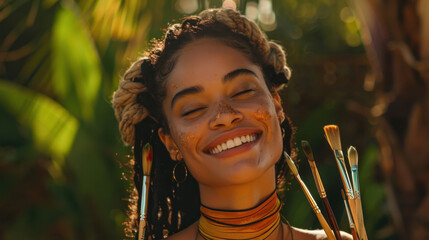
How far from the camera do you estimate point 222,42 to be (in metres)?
1.76

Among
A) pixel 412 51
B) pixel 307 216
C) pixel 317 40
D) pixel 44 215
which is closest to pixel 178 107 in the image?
pixel 412 51

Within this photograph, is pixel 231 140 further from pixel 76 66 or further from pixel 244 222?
pixel 76 66

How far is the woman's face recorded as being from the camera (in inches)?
63.7

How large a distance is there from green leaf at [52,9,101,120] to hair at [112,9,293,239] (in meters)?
1.71

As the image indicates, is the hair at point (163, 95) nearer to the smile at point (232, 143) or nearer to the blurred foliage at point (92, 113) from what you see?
the smile at point (232, 143)

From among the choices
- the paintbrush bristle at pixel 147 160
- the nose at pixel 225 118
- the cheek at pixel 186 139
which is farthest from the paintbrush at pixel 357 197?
the paintbrush bristle at pixel 147 160

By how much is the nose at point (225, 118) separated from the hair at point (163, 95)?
0.83 feet

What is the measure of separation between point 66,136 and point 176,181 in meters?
1.90

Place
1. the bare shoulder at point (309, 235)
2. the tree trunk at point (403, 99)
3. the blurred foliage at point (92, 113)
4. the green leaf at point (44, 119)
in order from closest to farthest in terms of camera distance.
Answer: the bare shoulder at point (309, 235)
the tree trunk at point (403, 99)
the blurred foliage at point (92, 113)
the green leaf at point (44, 119)

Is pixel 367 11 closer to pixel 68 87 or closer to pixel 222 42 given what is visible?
pixel 222 42

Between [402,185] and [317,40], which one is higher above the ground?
[402,185]

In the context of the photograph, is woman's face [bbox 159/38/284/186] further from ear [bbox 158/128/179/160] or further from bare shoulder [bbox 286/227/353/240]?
bare shoulder [bbox 286/227/353/240]

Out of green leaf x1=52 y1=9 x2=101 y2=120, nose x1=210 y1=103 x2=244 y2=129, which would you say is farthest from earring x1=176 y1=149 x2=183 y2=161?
green leaf x1=52 y1=9 x2=101 y2=120

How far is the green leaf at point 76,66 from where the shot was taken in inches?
137
